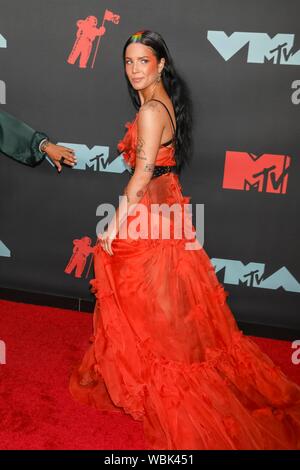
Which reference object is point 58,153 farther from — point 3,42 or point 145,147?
point 145,147

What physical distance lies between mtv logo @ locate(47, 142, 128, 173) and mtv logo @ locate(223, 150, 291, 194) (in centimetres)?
66

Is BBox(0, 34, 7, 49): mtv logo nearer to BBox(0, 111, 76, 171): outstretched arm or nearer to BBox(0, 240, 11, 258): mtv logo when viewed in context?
BBox(0, 111, 76, 171): outstretched arm

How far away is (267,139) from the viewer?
280 cm

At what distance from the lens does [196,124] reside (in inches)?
112

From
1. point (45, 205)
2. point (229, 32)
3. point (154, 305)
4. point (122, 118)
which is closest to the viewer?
point (154, 305)

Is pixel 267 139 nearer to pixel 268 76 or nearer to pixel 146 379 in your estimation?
pixel 268 76

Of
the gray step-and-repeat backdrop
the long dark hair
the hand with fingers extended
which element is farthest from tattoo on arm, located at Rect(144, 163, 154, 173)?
the hand with fingers extended

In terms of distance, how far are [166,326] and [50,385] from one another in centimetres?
83

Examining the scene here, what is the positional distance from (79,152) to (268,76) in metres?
1.24

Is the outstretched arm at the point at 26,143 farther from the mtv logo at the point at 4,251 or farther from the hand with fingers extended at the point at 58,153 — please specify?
the mtv logo at the point at 4,251

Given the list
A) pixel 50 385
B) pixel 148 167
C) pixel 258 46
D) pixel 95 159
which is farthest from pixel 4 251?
pixel 258 46

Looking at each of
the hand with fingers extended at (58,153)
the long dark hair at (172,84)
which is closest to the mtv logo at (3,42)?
the hand with fingers extended at (58,153)

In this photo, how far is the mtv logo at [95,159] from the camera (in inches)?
119
